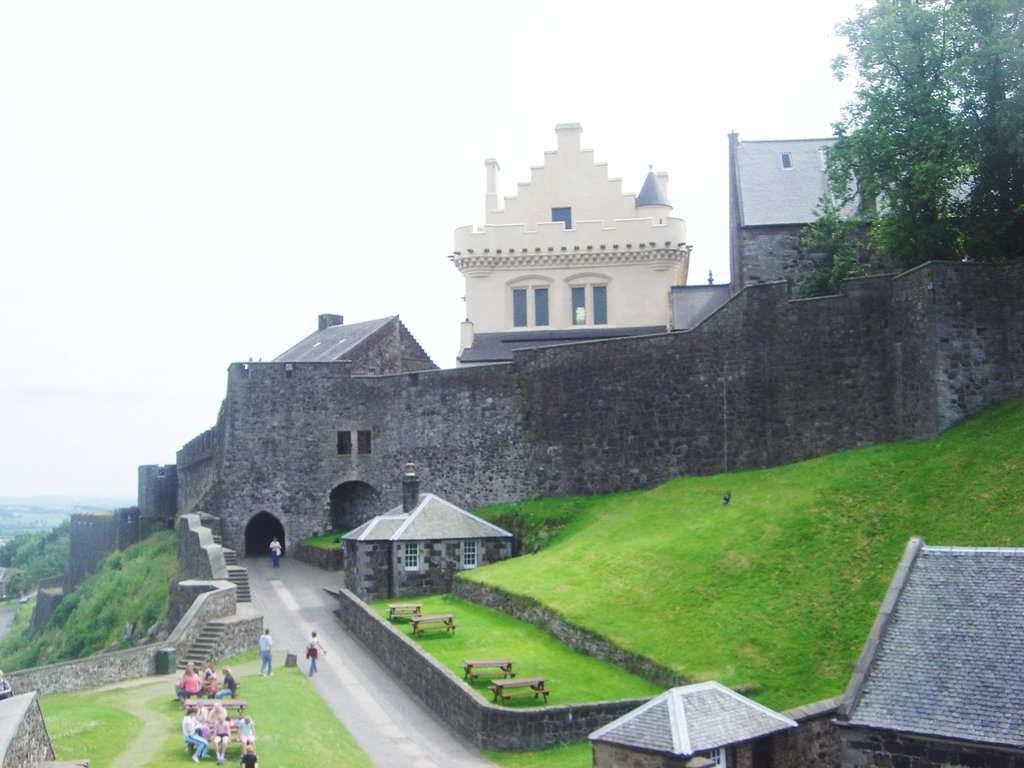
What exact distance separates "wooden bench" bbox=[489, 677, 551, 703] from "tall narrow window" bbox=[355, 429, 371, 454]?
23.3m

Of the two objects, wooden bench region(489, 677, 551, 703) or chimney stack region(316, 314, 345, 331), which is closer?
wooden bench region(489, 677, 551, 703)

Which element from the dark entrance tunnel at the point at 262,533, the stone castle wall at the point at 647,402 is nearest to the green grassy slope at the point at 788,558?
the stone castle wall at the point at 647,402

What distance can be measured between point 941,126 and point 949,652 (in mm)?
17691

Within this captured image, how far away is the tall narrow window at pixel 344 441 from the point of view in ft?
158

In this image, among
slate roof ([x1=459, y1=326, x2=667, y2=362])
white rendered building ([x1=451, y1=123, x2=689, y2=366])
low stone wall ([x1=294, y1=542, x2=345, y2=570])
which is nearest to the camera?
low stone wall ([x1=294, y1=542, x2=345, y2=570])

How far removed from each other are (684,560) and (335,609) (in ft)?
45.4

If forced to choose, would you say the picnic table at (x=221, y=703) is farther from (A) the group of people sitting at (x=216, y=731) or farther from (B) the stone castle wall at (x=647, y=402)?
(B) the stone castle wall at (x=647, y=402)

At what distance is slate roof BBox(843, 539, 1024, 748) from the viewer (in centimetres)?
1697

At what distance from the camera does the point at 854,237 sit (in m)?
39.9

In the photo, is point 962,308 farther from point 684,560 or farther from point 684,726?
point 684,726

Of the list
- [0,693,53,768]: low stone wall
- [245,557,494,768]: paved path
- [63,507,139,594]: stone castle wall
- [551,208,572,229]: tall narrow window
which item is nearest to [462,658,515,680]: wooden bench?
[245,557,494,768]: paved path

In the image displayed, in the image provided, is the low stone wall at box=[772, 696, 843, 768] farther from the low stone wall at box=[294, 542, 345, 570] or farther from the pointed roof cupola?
the pointed roof cupola

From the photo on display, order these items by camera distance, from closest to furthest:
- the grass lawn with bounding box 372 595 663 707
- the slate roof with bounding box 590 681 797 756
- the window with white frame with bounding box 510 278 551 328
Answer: the slate roof with bounding box 590 681 797 756 → the grass lawn with bounding box 372 595 663 707 → the window with white frame with bounding box 510 278 551 328

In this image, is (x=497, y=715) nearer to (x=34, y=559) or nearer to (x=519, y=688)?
(x=519, y=688)
